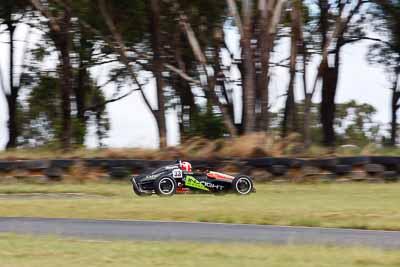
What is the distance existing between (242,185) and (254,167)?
132 inches

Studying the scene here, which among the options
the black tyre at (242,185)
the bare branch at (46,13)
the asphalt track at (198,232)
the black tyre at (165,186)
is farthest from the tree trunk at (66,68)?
the asphalt track at (198,232)

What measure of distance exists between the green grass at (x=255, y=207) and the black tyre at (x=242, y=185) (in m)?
0.38

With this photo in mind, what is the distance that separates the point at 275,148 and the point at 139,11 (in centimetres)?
1224

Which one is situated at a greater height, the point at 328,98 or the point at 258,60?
the point at 258,60

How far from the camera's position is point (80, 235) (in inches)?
540

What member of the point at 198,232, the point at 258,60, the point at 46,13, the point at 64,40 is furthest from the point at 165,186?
the point at 64,40

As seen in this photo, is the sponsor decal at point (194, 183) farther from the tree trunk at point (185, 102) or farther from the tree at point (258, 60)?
the tree trunk at point (185, 102)

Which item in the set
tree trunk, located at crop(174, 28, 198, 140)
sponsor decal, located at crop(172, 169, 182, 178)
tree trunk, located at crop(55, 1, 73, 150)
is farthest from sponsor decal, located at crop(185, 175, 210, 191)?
tree trunk, located at crop(174, 28, 198, 140)

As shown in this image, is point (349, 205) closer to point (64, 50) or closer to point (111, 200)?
point (111, 200)

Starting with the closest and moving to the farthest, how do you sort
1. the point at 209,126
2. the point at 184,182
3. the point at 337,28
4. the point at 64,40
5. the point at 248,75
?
the point at 184,182
the point at 248,75
the point at 337,28
the point at 64,40
the point at 209,126

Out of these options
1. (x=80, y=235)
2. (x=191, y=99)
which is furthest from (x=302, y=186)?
(x=191, y=99)

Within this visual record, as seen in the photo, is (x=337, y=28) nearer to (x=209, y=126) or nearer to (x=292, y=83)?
(x=292, y=83)

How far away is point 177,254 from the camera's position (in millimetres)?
11227

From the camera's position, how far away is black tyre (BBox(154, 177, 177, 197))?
20969 mm
